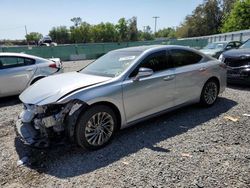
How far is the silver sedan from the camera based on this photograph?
11.8 ft

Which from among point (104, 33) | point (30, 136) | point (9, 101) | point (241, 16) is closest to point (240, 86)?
point (30, 136)

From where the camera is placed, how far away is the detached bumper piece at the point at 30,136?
3566 mm

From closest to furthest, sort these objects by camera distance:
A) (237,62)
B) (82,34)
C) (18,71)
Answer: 1. (18,71)
2. (237,62)
3. (82,34)

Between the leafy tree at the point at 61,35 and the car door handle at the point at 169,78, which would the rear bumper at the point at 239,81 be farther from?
the leafy tree at the point at 61,35

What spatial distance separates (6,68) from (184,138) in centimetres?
534

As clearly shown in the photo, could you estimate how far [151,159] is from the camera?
354 cm

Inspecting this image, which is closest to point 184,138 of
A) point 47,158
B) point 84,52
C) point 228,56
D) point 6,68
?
point 47,158

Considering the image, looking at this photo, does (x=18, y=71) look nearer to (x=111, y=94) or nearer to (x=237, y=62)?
(x=111, y=94)

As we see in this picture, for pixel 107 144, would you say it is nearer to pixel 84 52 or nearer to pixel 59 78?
pixel 59 78

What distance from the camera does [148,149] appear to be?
151 inches

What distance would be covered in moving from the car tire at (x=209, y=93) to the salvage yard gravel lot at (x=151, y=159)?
2.16 feet

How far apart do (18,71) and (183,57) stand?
4.63 metres

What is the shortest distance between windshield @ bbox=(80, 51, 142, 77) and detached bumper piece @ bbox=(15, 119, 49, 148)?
1490 millimetres

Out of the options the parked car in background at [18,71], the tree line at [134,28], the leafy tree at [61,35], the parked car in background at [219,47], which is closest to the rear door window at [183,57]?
the parked car in background at [18,71]
